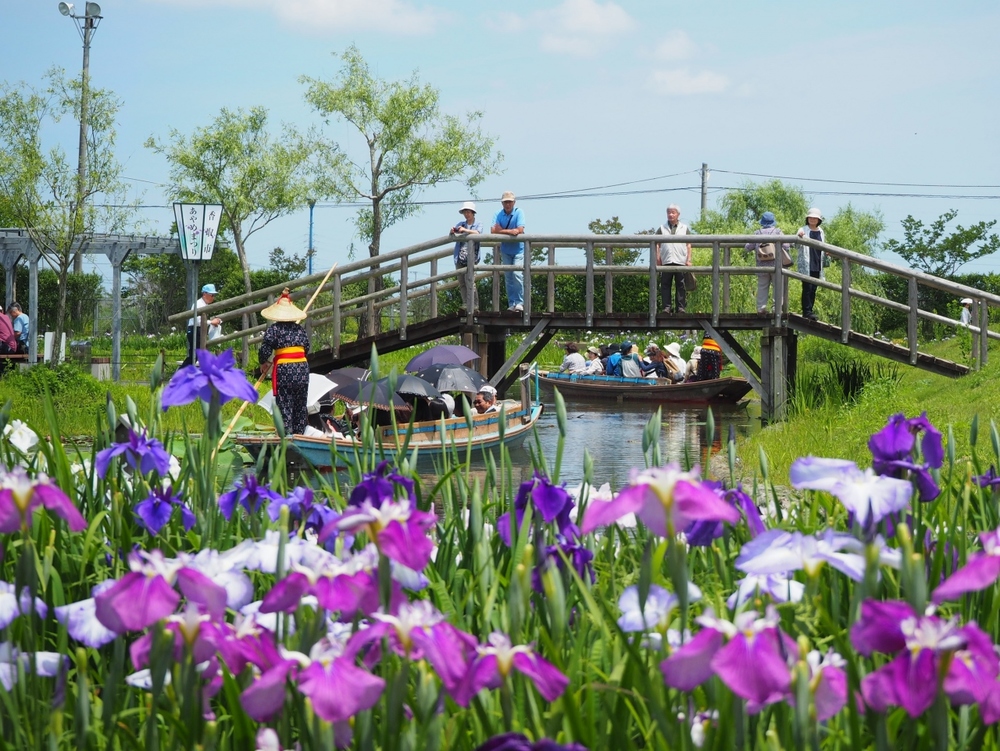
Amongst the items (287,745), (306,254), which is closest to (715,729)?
(287,745)

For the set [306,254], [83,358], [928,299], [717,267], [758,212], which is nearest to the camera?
[717,267]

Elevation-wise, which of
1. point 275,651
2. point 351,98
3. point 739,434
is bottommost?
point 739,434

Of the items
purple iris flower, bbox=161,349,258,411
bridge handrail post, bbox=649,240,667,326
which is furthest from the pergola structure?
purple iris flower, bbox=161,349,258,411

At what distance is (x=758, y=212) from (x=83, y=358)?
29.5 meters

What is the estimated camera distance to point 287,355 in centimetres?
1122

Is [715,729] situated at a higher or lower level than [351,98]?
lower

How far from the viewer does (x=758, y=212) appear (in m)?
48.1

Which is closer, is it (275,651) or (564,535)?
(275,651)

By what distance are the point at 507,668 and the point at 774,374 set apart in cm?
1621

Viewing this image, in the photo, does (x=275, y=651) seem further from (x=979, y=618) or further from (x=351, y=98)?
(x=351, y=98)

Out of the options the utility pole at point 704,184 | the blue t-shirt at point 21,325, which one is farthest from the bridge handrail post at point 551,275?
the utility pole at point 704,184

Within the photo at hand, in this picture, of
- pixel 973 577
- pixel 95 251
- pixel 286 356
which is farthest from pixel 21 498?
pixel 95 251

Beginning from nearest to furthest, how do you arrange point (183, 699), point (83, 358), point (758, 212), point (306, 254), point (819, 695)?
point (819, 695) < point (183, 699) < point (83, 358) < point (758, 212) < point (306, 254)

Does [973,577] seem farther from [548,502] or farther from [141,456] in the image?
[141,456]
